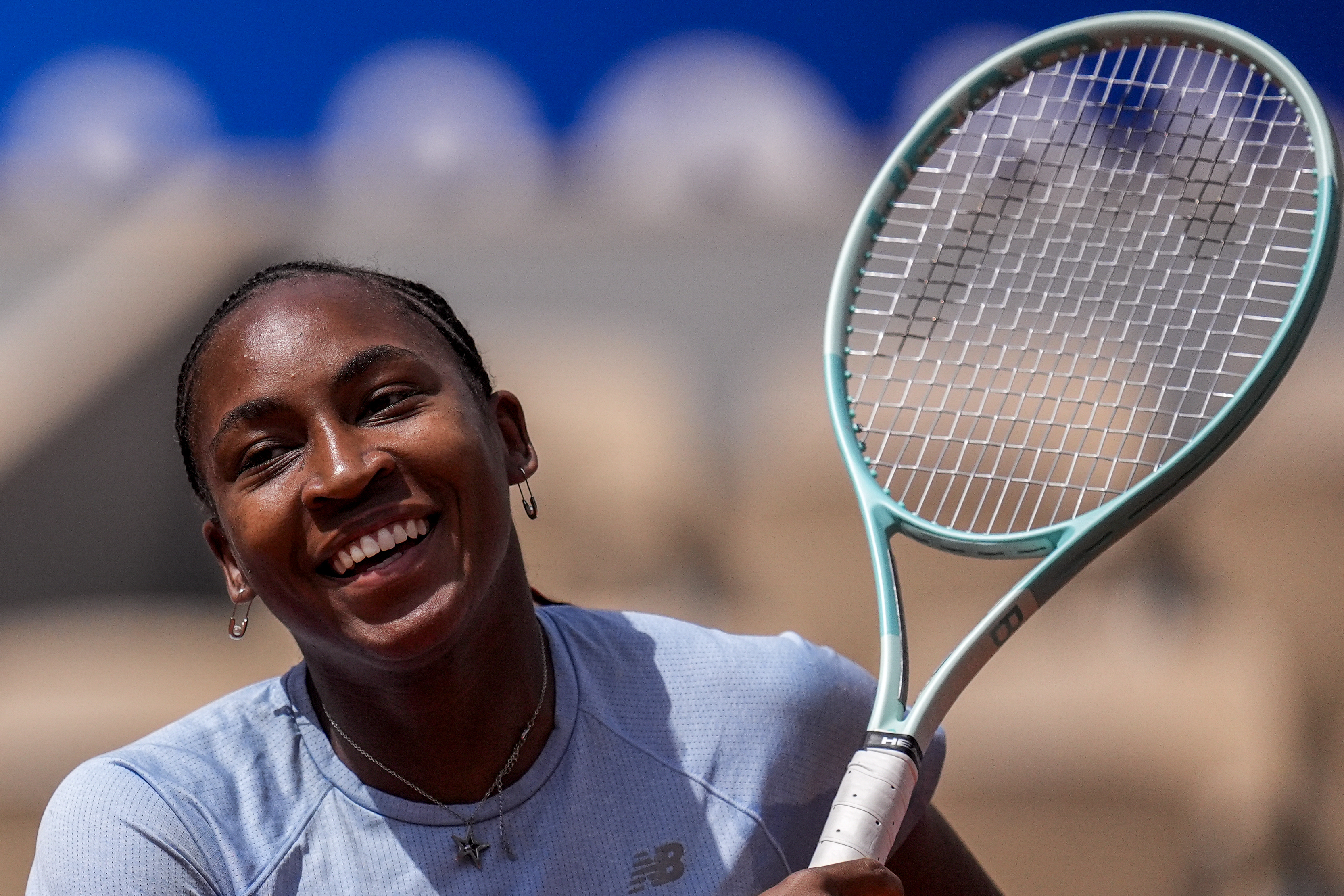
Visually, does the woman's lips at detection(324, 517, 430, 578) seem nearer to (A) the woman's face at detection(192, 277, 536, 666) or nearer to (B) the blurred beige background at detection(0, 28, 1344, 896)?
(A) the woman's face at detection(192, 277, 536, 666)

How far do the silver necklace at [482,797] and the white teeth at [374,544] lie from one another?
0.50 ft

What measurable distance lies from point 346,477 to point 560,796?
0.96 feet

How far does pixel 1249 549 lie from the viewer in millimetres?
2900

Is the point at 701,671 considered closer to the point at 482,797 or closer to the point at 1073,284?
the point at 482,797

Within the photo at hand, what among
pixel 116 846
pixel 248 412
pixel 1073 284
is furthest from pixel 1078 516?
pixel 1073 284

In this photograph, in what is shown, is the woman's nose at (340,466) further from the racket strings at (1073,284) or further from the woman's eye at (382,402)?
the racket strings at (1073,284)

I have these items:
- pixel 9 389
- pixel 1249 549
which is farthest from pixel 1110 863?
pixel 9 389

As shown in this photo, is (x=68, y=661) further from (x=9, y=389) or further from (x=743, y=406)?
(x=743, y=406)

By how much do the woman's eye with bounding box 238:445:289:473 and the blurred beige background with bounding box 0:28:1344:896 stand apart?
6.03 feet

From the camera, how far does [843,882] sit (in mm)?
914

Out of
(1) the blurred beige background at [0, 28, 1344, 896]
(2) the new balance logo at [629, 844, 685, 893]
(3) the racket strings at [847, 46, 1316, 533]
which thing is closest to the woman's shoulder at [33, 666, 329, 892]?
(2) the new balance logo at [629, 844, 685, 893]

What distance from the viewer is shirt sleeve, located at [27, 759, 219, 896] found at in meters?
0.98

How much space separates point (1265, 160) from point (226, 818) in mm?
1997

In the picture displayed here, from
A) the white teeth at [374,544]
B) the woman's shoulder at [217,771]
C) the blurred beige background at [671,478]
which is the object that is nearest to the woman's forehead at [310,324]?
the white teeth at [374,544]
